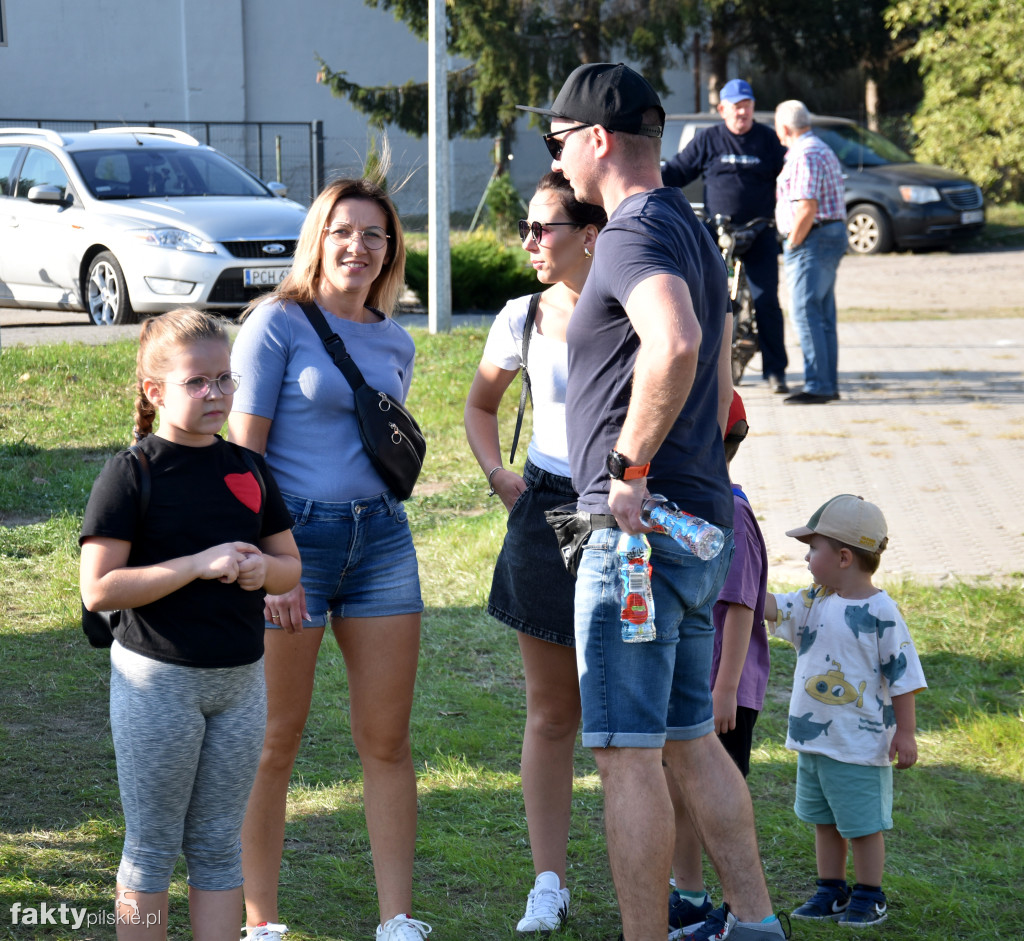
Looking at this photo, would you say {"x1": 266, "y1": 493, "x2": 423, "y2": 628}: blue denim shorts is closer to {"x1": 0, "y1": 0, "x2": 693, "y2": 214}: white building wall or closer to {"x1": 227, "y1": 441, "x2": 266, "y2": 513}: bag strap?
{"x1": 227, "y1": 441, "x2": 266, "y2": 513}: bag strap

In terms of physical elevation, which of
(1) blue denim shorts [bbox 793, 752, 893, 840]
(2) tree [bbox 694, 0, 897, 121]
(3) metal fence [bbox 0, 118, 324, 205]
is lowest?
(1) blue denim shorts [bbox 793, 752, 893, 840]

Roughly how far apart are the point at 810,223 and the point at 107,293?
6147mm

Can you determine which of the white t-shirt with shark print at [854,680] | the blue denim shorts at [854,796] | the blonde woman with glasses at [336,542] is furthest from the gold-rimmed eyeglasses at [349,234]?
the blue denim shorts at [854,796]

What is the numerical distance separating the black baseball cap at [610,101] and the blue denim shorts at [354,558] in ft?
3.47

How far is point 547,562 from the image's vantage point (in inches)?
129

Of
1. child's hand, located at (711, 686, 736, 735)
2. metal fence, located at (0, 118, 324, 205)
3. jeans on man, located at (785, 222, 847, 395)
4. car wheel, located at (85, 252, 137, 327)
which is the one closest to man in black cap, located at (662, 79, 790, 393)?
jeans on man, located at (785, 222, 847, 395)

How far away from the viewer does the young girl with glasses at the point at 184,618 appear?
254cm

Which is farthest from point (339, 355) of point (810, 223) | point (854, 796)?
point (810, 223)

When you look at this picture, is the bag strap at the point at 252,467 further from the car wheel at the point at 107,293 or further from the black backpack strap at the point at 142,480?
the car wheel at the point at 107,293

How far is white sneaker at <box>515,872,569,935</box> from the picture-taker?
3271 millimetres

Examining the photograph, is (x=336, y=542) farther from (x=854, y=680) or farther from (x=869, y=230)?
(x=869, y=230)

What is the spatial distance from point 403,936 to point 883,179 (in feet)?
60.9

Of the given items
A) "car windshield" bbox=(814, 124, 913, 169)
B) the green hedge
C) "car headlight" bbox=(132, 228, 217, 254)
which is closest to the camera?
"car headlight" bbox=(132, 228, 217, 254)

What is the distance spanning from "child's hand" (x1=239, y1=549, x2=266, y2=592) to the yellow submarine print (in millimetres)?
1572
